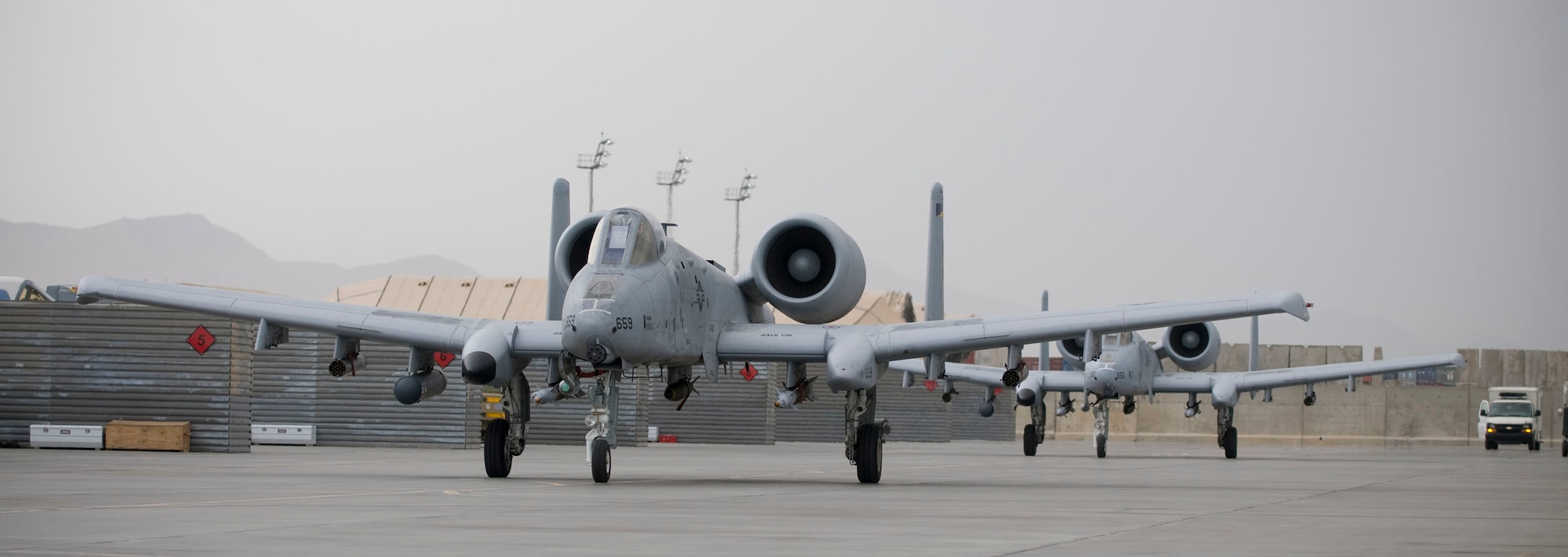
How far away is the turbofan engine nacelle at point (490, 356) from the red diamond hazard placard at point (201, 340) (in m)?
12.8

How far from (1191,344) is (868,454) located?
23.1 meters

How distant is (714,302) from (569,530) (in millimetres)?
Answer: 9911

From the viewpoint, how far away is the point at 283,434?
37406 millimetres

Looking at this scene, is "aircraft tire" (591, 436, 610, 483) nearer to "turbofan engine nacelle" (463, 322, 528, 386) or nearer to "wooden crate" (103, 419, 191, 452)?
"turbofan engine nacelle" (463, 322, 528, 386)

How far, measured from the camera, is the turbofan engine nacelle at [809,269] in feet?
75.3

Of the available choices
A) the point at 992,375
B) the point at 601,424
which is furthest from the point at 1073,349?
the point at 601,424

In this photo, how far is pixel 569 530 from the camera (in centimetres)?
1246

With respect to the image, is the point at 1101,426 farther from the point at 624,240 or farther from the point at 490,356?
the point at 490,356

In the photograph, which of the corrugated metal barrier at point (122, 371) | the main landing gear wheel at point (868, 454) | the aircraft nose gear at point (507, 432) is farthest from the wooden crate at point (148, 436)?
the main landing gear wheel at point (868, 454)

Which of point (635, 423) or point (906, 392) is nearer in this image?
point (635, 423)

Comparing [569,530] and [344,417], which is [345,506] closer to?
[569,530]

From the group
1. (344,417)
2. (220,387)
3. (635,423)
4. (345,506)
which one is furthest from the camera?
(635,423)

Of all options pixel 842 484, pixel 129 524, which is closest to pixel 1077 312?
pixel 842 484

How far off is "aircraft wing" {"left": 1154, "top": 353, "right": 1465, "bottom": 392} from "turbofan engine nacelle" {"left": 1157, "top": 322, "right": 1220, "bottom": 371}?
0.39 metres
